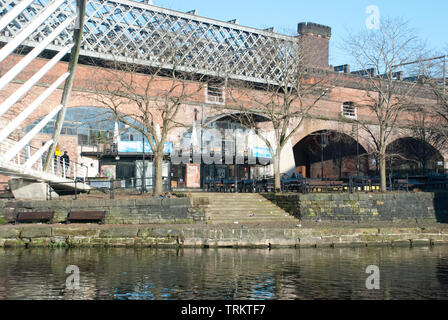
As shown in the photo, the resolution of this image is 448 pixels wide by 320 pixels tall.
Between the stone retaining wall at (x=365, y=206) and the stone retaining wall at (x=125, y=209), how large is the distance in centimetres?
436

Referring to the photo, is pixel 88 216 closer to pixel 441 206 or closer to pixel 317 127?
pixel 441 206

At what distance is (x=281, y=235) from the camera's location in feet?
65.2

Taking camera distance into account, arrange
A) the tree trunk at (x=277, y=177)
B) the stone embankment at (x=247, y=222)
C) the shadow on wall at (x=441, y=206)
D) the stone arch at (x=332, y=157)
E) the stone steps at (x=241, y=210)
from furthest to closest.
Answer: the stone arch at (x=332, y=157) < the tree trunk at (x=277, y=177) < the shadow on wall at (x=441, y=206) < the stone steps at (x=241, y=210) < the stone embankment at (x=247, y=222)

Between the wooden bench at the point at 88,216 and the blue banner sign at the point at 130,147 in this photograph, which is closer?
the wooden bench at the point at 88,216

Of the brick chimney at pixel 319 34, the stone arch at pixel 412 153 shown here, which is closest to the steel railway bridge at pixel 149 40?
the brick chimney at pixel 319 34

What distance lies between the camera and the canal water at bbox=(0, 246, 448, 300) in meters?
11.2

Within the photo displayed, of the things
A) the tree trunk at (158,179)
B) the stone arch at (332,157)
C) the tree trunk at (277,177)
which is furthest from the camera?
the stone arch at (332,157)

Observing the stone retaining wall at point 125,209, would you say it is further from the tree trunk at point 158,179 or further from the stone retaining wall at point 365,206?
the stone retaining wall at point 365,206

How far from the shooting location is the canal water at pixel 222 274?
36.9 feet

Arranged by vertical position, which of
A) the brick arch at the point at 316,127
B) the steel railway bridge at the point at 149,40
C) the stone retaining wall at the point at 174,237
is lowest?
the stone retaining wall at the point at 174,237

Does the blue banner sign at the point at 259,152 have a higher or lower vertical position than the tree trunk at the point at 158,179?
higher
